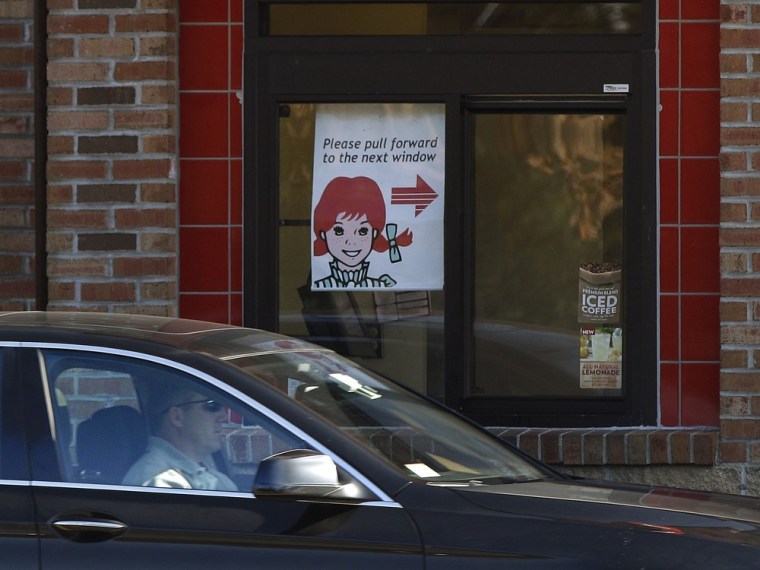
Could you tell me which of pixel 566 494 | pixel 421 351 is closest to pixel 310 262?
pixel 421 351

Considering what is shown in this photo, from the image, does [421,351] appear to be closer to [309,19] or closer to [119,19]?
[309,19]

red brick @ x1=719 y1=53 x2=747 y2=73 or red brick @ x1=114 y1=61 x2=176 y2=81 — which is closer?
red brick @ x1=719 y1=53 x2=747 y2=73

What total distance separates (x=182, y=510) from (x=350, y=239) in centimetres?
390

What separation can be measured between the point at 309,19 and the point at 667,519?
441 centimetres

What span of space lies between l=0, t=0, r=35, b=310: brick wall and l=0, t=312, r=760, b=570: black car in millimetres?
3484

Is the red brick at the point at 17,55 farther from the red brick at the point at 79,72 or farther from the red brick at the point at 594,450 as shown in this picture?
the red brick at the point at 594,450

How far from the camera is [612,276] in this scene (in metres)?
7.17

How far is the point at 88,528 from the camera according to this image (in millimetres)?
3420

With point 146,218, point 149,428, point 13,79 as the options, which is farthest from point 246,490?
point 13,79

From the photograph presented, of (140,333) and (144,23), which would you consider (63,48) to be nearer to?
(144,23)

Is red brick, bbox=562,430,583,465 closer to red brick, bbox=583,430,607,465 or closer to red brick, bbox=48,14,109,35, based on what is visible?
red brick, bbox=583,430,607,465

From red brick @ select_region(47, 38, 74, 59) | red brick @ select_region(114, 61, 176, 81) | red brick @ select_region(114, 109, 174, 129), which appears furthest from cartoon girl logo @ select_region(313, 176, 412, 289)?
red brick @ select_region(47, 38, 74, 59)

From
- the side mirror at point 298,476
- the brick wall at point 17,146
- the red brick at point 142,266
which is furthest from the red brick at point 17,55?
the side mirror at point 298,476

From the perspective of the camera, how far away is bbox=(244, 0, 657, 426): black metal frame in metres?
7.04
